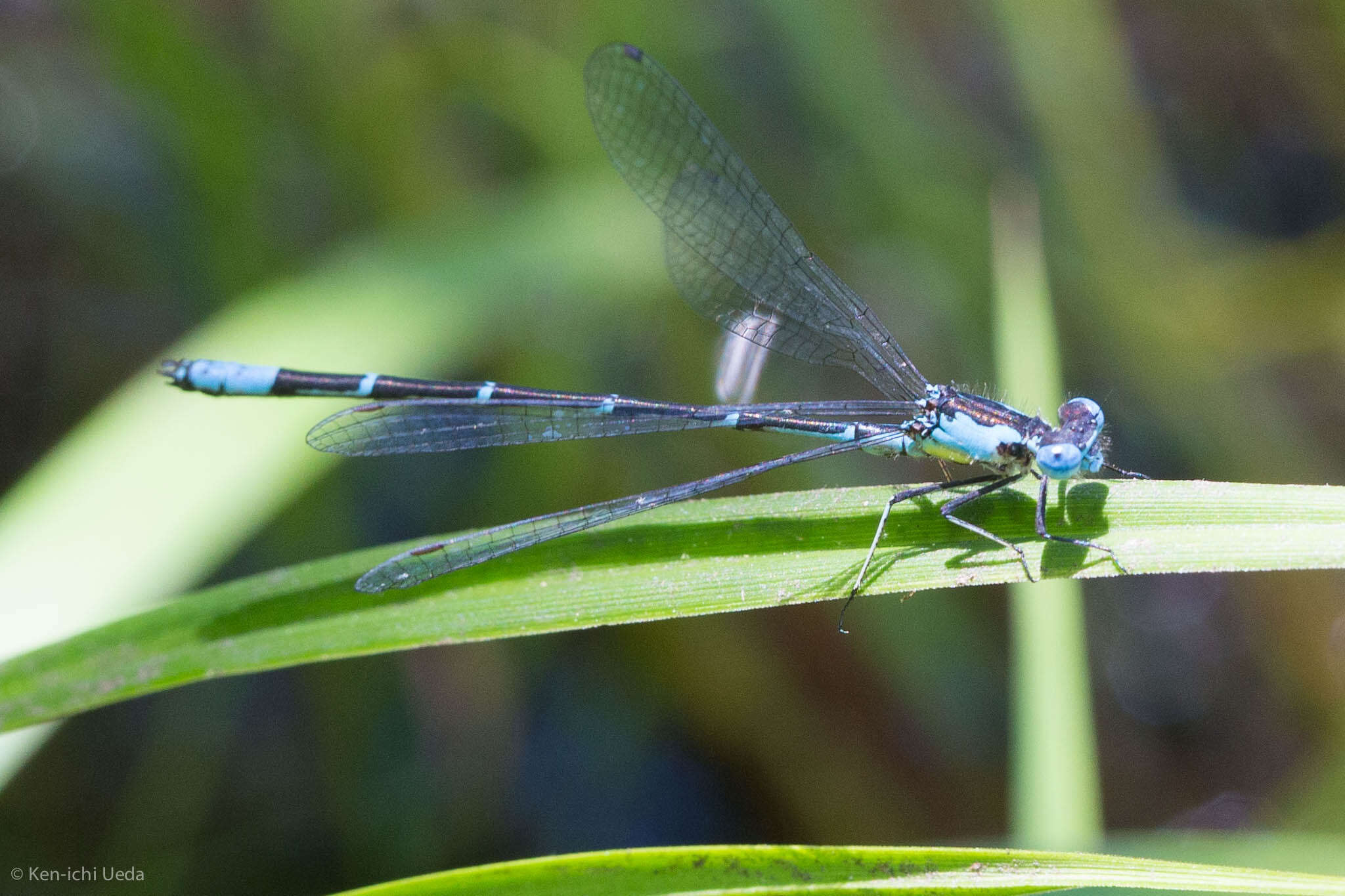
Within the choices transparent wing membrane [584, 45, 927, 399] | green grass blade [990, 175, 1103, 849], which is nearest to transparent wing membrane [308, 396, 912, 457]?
transparent wing membrane [584, 45, 927, 399]

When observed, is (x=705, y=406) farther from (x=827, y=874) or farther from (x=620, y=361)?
(x=827, y=874)

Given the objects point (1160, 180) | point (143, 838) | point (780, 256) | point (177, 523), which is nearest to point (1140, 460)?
point (1160, 180)

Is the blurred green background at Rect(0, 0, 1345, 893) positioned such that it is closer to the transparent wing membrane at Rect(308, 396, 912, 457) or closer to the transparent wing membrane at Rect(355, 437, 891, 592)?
the transparent wing membrane at Rect(308, 396, 912, 457)

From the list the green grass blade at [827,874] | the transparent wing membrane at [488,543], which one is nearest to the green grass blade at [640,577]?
the transparent wing membrane at [488,543]

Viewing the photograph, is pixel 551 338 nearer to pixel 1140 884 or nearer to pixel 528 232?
pixel 528 232

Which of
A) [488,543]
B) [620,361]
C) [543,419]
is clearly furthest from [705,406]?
[620,361]

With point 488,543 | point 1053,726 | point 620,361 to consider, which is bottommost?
point 1053,726
